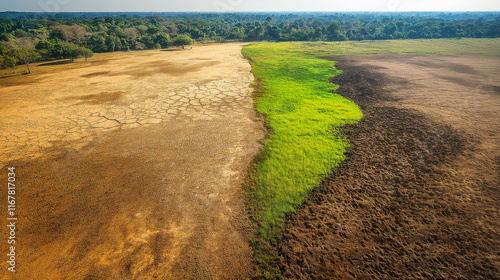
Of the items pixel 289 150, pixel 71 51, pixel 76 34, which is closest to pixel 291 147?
pixel 289 150

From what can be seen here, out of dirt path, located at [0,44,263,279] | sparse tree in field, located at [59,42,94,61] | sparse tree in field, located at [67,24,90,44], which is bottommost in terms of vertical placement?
dirt path, located at [0,44,263,279]

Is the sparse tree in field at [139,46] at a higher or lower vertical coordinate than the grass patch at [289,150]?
higher

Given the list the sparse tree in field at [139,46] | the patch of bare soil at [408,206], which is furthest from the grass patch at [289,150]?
the sparse tree in field at [139,46]

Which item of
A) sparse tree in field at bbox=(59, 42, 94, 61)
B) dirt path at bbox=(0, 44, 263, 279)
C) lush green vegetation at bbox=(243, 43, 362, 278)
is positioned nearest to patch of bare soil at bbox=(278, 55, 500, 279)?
lush green vegetation at bbox=(243, 43, 362, 278)

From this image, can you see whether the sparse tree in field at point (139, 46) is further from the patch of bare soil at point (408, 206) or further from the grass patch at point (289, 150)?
the patch of bare soil at point (408, 206)

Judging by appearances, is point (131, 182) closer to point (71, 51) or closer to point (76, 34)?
point (71, 51)

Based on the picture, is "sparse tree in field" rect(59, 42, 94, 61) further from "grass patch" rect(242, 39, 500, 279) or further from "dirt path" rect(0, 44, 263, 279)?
"grass patch" rect(242, 39, 500, 279)

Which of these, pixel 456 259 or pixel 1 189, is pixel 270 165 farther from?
pixel 1 189
